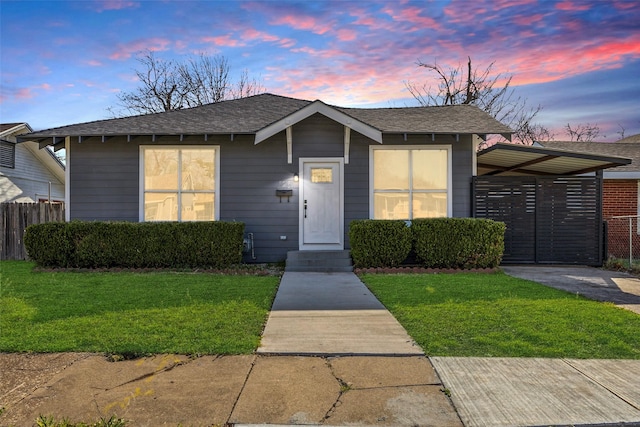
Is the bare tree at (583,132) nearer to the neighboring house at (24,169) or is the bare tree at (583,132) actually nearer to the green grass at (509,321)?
the green grass at (509,321)

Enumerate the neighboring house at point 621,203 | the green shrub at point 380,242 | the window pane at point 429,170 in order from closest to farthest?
the green shrub at point 380,242 → the window pane at point 429,170 → the neighboring house at point 621,203

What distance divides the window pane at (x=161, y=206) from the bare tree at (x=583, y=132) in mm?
30734

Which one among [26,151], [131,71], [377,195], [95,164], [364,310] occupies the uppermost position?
[131,71]

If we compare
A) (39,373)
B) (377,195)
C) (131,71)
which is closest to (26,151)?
(131,71)

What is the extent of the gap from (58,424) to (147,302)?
3.09 meters

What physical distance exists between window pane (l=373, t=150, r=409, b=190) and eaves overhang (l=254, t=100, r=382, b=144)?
949mm

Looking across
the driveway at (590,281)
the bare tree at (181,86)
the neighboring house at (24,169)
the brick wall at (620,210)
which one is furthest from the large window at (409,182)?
the bare tree at (181,86)

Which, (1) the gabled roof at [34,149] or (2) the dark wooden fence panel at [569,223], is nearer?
(2) the dark wooden fence panel at [569,223]

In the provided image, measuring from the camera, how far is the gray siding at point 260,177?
9.34m

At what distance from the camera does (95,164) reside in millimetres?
9383

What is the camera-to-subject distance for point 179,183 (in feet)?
31.1

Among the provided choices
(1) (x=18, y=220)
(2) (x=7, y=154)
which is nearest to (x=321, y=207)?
(1) (x=18, y=220)

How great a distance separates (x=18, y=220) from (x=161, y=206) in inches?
192

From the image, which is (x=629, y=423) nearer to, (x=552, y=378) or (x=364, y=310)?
(x=552, y=378)
